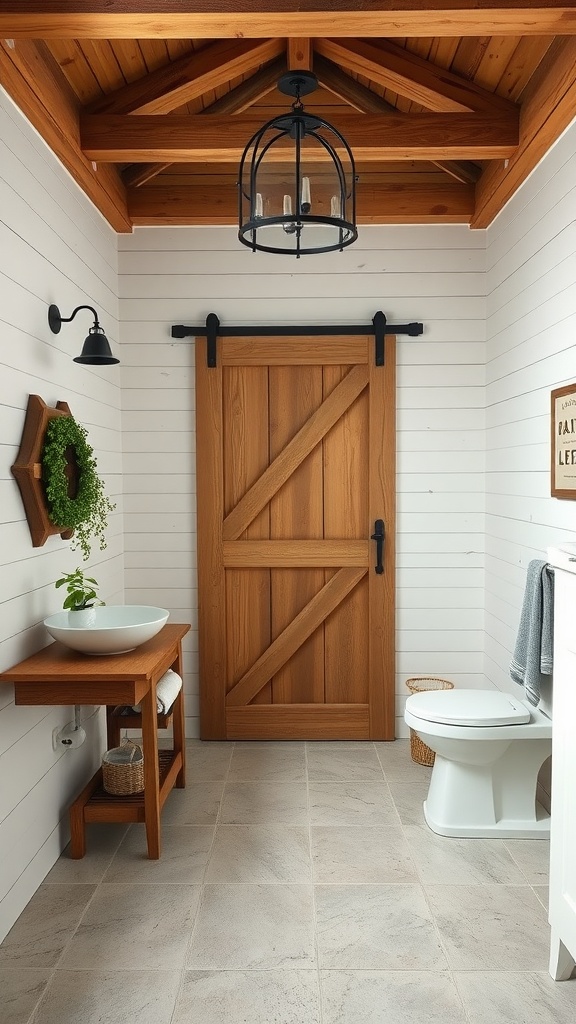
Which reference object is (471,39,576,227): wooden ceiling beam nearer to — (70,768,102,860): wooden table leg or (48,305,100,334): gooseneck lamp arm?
(48,305,100,334): gooseneck lamp arm

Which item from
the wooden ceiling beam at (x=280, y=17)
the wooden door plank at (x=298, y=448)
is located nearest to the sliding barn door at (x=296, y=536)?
the wooden door plank at (x=298, y=448)

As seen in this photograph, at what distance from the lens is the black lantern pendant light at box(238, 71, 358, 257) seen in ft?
7.36

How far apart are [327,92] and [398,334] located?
4.07ft

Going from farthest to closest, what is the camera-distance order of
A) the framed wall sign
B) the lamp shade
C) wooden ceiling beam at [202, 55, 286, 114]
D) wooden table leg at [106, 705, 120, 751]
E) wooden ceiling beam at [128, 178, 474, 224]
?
1. wooden ceiling beam at [128, 178, 474, 224]
2. wooden ceiling beam at [202, 55, 286, 114]
3. wooden table leg at [106, 705, 120, 751]
4. the lamp shade
5. the framed wall sign

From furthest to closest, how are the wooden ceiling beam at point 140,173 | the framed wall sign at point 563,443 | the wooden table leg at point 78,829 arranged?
the wooden ceiling beam at point 140,173 < the wooden table leg at point 78,829 < the framed wall sign at point 563,443

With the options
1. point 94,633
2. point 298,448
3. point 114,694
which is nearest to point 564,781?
point 114,694

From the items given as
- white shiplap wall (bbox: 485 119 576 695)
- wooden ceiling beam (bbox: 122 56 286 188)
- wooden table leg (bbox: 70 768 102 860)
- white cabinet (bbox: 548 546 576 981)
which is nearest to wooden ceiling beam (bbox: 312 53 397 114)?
wooden ceiling beam (bbox: 122 56 286 188)

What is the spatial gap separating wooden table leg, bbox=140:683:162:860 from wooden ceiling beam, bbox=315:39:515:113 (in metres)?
2.66

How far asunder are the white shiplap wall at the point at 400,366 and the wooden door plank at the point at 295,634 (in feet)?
1.06

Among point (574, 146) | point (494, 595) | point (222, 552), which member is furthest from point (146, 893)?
point (574, 146)

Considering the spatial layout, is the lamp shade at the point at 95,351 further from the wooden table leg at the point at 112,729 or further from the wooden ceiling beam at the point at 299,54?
Answer: the wooden table leg at the point at 112,729

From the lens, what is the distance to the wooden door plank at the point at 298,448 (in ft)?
13.7

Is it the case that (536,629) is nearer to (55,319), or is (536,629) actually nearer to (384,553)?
(384,553)

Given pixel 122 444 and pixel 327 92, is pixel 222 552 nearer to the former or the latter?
pixel 122 444
